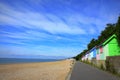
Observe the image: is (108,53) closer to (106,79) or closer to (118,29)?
(118,29)

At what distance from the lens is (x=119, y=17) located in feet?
60.7

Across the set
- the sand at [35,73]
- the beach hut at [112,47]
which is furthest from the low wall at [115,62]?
the beach hut at [112,47]

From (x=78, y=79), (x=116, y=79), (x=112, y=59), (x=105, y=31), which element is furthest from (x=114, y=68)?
(x=105, y=31)

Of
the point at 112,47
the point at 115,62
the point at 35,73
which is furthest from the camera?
the point at 112,47

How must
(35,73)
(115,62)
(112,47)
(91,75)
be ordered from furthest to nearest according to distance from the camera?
(112,47) → (35,73) → (115,62) → (91,75)

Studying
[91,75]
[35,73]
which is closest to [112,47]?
[91,75]

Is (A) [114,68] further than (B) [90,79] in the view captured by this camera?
Yes

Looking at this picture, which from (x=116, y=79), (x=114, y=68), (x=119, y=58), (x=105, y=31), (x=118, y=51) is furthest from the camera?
(x=105, y=31)

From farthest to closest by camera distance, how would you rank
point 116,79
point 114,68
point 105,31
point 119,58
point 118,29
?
point 105,31
point 118,29
point 114,68
point 119,58
point 116,79

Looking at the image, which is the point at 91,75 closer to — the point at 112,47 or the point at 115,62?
the point at 115,62

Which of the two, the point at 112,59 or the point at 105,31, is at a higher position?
the point at 105,31

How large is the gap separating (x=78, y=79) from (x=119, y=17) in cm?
1045

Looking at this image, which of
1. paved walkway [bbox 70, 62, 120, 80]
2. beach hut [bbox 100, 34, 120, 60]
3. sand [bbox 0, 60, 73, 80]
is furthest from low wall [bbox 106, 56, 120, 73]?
beach hut [bbox 100, 34, 120, 60]

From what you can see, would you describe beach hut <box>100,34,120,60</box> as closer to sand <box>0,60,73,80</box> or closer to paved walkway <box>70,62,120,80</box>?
sand <box>0,60,73,80</box>
